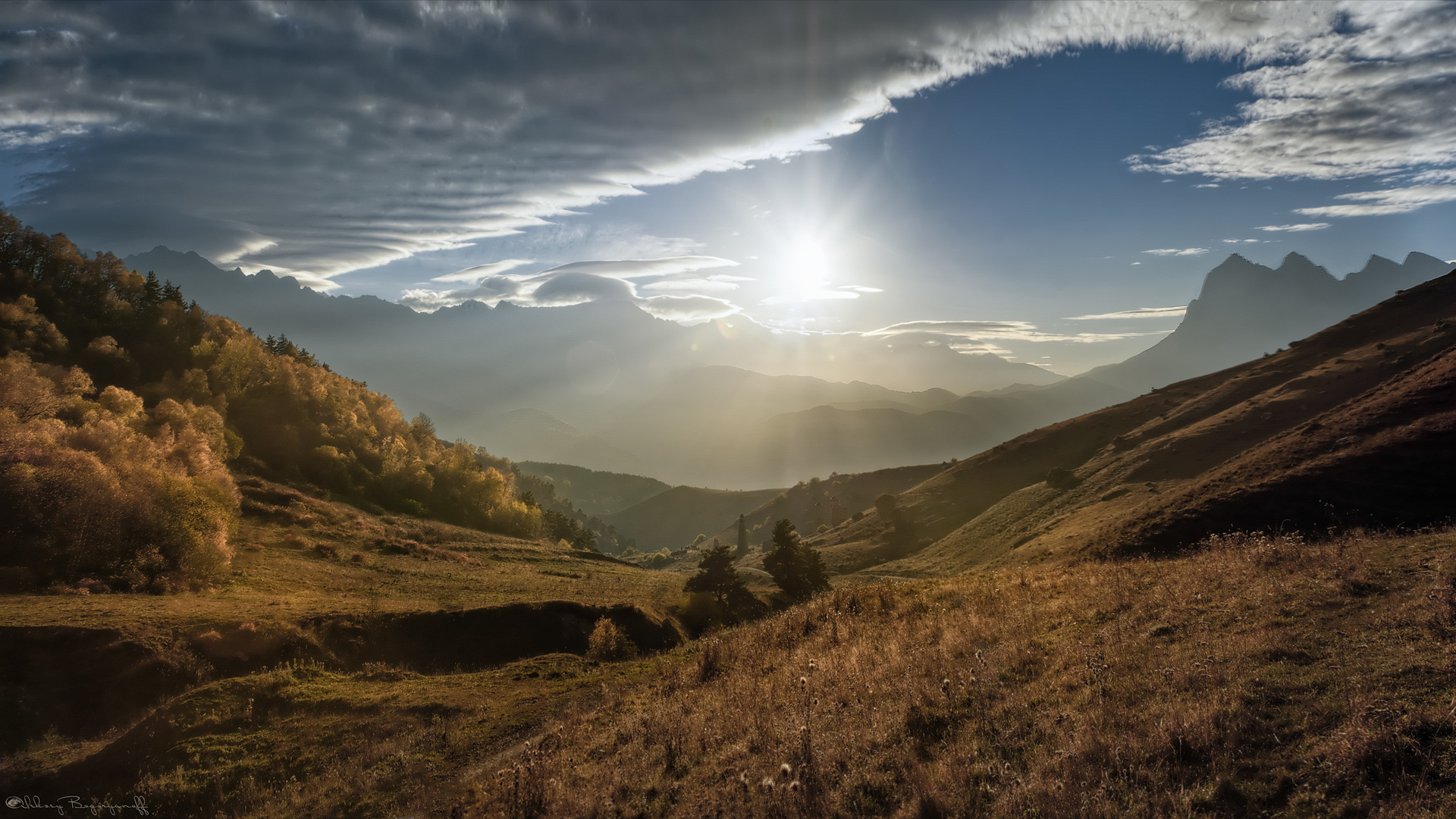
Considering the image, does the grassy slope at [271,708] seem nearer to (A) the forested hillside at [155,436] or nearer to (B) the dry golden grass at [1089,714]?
(B) the dry golden grass at [1089,714]

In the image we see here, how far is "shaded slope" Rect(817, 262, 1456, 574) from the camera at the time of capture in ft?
101

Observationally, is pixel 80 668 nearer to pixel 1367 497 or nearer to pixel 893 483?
pixel 1367 497

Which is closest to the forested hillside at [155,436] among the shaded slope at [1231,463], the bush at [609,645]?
the bush at [609,645]

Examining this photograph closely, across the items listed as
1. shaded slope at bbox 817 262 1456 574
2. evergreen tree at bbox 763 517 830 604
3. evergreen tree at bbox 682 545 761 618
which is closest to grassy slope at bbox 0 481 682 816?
evergreen tree at bbox 682 545 761 618

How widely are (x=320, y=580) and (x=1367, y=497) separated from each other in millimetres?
65123

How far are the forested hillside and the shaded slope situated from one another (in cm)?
5843

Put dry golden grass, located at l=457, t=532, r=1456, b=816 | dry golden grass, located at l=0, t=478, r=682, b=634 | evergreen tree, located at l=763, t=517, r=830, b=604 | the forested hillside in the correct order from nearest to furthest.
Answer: dry golden grass, located at l=457, t=532, r=1456, b=816 < dry golden grass, located at l=0, t=478, r=682, b=634 < the forested hillside < evergreen tree, located at l=763, t=517, r=830, b=604

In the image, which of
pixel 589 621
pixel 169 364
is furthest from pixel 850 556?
pixel 169 364

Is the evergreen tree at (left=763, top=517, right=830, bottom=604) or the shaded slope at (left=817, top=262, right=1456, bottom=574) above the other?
the shaded slope at (left=817, top=262, right=1456, bottom=574)

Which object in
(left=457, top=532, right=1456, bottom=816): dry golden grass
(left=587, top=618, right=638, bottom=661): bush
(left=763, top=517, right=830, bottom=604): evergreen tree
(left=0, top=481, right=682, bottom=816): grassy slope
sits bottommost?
(left=763, top=517, right=830, bottom=604): evergreen tree

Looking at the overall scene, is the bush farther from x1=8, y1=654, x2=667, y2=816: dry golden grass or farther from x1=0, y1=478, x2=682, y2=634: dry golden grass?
x1=8, y1=654, x2=667, y2=816: dry golden grass

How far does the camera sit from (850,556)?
284 feet

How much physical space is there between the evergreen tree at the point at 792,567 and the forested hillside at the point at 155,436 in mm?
42199

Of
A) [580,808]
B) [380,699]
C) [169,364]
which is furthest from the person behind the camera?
[169,364]
